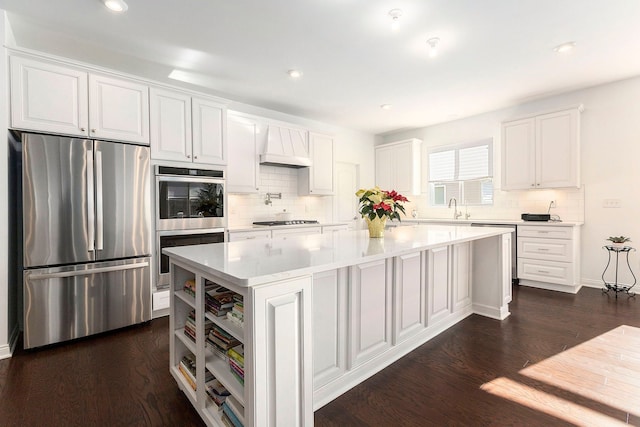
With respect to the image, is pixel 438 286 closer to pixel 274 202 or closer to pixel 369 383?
pixel 369 383

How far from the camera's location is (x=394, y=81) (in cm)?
383

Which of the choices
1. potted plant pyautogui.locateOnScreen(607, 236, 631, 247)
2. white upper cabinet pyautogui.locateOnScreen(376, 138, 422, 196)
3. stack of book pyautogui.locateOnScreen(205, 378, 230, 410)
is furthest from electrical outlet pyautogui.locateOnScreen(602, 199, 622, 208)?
stack of book pyautogui.locateOnScreen(205, 378, 230, 410)

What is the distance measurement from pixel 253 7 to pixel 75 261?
2.63 metres

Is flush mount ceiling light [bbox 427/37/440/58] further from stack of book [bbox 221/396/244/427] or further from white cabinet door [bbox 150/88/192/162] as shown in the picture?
stack of book [bbox 221/396/244/427]

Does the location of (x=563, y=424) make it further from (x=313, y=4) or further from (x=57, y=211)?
(x=57, y=211)

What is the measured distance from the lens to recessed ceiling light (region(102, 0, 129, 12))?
7.43ft

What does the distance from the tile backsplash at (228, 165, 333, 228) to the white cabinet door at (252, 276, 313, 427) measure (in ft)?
11.3

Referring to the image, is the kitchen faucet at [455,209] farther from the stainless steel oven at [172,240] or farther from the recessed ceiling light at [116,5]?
the recessed ceiling light at [116,5]

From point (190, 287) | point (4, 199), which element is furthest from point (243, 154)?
point (190, 287)

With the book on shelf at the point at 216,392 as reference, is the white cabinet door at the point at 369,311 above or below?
above

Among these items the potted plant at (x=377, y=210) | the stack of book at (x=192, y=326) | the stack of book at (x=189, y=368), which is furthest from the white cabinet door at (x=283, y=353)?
the potted plant at (x=377, y=210)

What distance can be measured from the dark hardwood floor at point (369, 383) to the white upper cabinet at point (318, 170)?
3.00m

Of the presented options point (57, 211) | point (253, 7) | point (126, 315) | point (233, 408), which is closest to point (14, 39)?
point (57, 211)

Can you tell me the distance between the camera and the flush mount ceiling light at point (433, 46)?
112 inches
